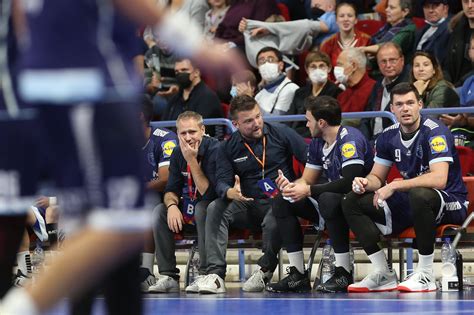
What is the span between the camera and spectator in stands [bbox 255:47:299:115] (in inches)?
473

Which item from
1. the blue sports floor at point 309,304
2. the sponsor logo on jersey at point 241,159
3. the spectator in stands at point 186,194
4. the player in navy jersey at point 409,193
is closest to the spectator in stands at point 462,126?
the player in navy jersey at point 409,193

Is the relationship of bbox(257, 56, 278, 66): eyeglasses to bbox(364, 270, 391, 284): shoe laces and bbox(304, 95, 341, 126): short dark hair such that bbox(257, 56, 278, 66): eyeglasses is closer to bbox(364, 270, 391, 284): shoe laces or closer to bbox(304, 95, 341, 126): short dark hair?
bbox(304, 95, 341, 126): short dark hair

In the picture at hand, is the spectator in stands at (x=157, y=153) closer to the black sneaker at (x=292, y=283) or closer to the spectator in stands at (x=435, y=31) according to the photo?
the black sneaker at (x=292, y=283)

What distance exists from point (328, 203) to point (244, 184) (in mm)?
1168

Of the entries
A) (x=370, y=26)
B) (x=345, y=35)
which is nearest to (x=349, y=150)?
(x=345, y=35)

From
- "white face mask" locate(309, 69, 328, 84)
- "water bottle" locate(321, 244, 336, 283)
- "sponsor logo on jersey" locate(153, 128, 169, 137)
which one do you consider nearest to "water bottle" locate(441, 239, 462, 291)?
"water bottle" locate(321, 244, 336, 283)

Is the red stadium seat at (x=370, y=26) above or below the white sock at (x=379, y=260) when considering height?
above

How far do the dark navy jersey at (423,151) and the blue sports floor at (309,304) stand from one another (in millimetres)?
1009

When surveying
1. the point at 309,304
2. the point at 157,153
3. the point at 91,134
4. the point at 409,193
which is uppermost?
the point at 157,153

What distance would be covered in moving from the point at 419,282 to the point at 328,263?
41.1 inches

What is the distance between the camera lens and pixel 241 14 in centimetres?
1384

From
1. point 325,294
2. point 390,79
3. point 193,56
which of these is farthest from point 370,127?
point 193,56

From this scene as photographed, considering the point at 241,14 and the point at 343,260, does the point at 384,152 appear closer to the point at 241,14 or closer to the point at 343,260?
the point at 343,260

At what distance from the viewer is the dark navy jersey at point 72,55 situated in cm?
333
